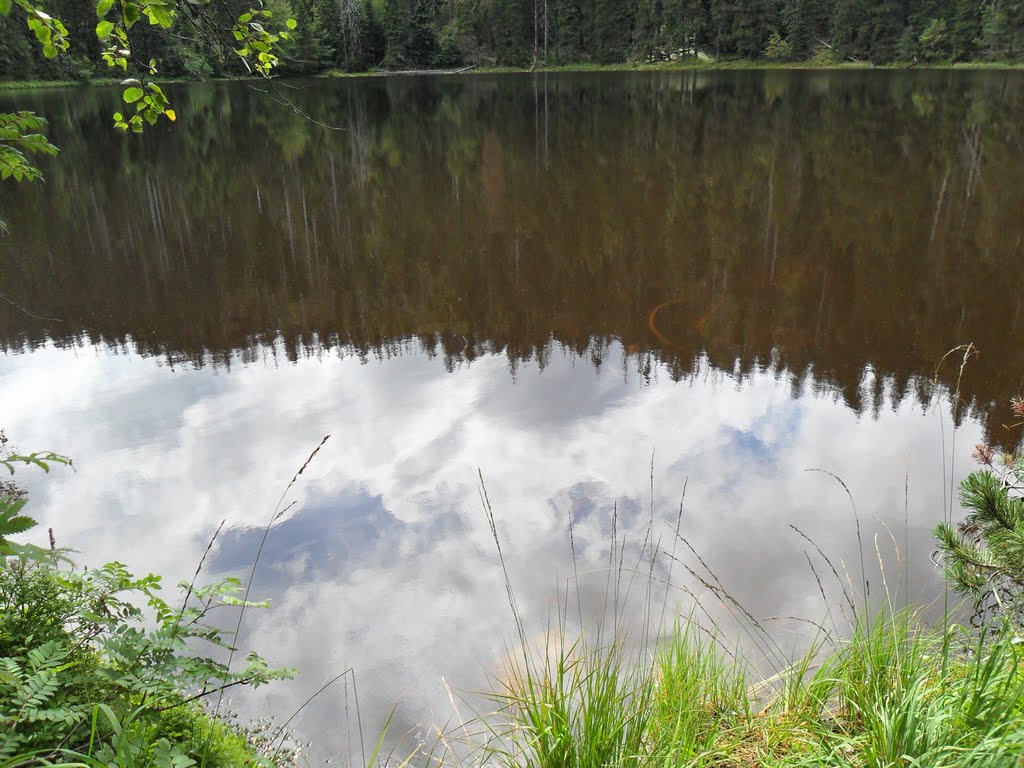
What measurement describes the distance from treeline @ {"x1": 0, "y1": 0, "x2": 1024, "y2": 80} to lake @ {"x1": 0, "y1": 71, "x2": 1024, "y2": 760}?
44.9 m

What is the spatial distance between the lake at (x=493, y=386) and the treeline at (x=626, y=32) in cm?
4491

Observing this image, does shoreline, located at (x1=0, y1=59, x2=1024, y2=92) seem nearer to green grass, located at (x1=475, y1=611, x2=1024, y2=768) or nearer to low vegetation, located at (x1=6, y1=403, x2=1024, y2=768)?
low vegetation, located at (x1=6, y1=403, x2=1024, y2=768)

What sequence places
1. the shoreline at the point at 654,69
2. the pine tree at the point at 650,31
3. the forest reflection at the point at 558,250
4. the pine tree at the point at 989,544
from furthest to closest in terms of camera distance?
the pine tree at the point at 650,31 < the shoreline at the point at 654,69 < the forest reflection at the point at 558,250 < the pine tree at the point at 989,544

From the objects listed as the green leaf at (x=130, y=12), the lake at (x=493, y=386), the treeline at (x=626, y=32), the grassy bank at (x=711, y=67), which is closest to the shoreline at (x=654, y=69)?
the grassy bank at (x=711, y=67)

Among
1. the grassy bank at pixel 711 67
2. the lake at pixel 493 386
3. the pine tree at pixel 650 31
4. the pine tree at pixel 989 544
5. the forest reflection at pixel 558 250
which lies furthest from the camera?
the pine tree at pixel 650 31

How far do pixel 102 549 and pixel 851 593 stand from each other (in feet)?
14.6

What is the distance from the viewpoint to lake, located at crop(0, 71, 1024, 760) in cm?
423

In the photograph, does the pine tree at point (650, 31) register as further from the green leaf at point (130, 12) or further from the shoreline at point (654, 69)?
the green leaf at point (130, 12)

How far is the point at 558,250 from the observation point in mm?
10969

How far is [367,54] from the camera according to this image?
216ft

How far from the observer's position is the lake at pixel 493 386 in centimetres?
423

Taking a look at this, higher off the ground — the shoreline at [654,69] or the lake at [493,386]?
the shoreline at [654,69]

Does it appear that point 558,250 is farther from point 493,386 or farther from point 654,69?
point 654,69

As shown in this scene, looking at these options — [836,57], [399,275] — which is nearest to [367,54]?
[836,57]
